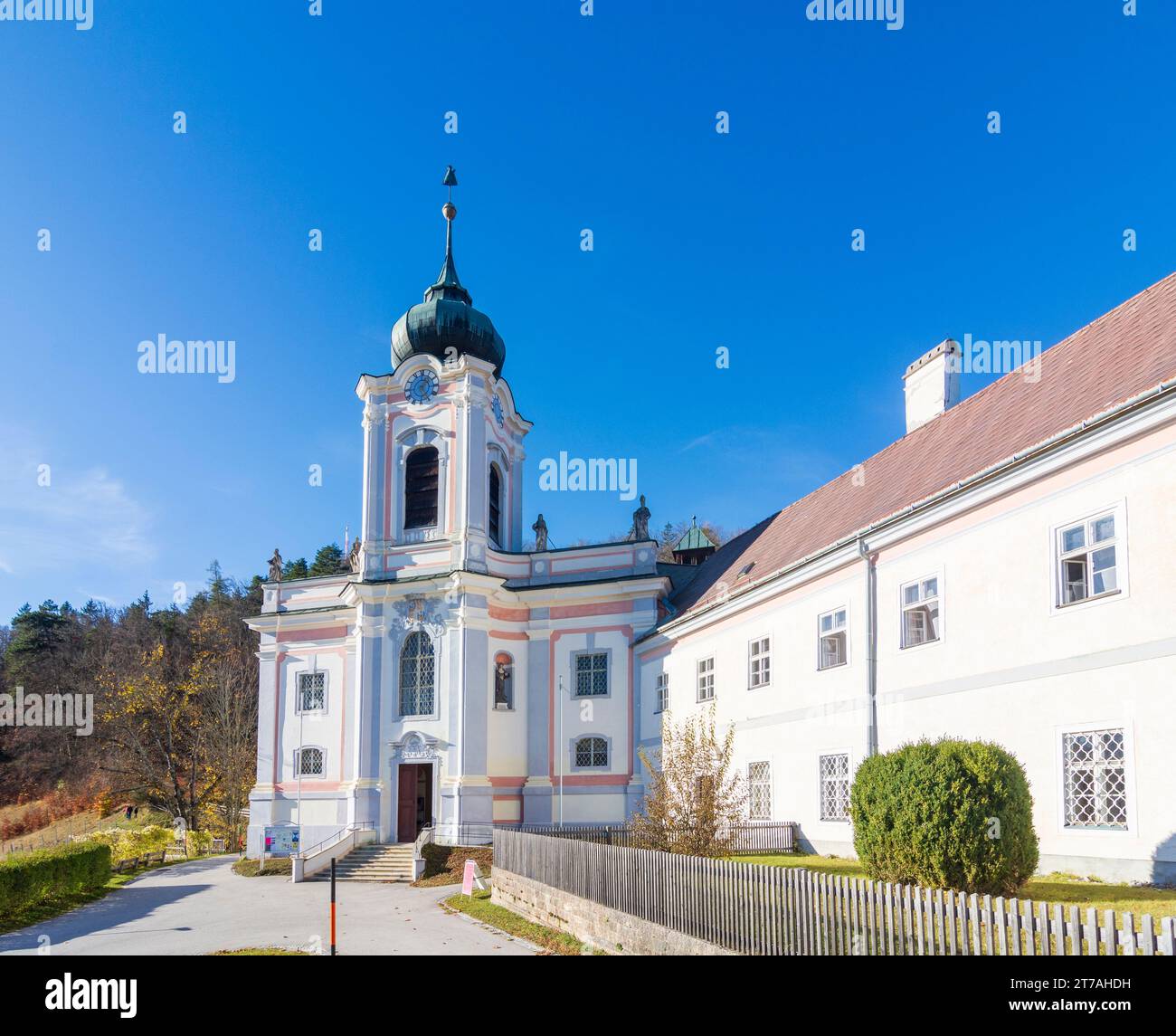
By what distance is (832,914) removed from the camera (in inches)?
405

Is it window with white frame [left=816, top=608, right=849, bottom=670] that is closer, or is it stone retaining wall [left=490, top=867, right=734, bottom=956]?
stone retaining wall [left=490, top=867, right=734, bottom=956]

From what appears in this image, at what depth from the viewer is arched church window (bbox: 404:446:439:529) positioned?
111 feet

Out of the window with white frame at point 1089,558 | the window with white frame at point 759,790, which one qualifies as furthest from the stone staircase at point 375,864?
the window with white frame at point 1089,558

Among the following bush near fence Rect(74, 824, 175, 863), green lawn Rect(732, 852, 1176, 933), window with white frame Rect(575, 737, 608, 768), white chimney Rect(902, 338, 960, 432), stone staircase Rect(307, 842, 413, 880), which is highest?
white chimney Rect(902, 338, 960, 432)

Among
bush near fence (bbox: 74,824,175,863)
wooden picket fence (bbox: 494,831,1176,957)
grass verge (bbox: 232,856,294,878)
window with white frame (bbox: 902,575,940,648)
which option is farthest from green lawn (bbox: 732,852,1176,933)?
bush near fence (bbox: 74,824,175,863)

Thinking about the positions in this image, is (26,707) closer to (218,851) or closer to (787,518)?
(218,851)

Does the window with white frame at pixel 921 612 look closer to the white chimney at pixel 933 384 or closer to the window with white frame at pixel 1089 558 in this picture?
the window with white frame at pixel 1089 558

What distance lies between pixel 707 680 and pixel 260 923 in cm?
1158

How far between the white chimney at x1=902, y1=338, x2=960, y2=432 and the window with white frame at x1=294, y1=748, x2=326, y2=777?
70.4 ft

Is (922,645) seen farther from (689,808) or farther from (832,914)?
(832,914)

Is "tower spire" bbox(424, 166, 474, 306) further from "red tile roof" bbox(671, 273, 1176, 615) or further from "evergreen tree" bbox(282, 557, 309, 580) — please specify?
"evergreen tree" bbox(282, 557, 309, 580)

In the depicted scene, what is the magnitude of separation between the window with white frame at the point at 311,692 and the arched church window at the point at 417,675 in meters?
3.61
